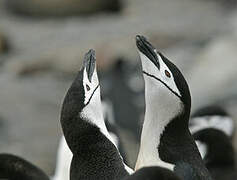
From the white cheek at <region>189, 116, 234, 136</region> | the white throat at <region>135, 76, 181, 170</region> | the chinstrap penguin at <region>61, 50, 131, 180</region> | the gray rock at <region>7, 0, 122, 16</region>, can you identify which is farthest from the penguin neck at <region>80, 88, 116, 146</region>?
the gray rock at <region>7, 0, 122, 16</region>

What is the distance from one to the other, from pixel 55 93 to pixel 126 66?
96cm

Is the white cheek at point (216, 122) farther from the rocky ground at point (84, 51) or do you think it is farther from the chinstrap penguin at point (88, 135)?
the chinstrap penguin at point (88, 135)

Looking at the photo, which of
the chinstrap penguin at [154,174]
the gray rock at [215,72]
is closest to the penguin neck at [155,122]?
the chinstrap penguin at [154,174]

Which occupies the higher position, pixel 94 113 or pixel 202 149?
pixel 94 113

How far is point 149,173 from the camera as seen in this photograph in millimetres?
3266

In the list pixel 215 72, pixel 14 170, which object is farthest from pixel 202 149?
pixel 215 72

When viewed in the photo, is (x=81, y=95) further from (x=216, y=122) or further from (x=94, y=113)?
(x=216, y=122)

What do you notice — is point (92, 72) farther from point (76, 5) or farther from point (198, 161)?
point (76, 5)

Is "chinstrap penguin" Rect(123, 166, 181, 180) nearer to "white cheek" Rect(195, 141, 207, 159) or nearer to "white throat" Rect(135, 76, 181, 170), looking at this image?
"white throat" Rect(135, 76, 181, 170)

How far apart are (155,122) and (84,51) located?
7.28m

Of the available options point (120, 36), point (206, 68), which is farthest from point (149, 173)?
point (120, 36)

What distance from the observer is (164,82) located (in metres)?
4.04

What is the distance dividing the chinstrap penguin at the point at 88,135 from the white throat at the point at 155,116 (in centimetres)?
15

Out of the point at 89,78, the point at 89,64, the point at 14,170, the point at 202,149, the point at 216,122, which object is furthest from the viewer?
the point at 216,122
